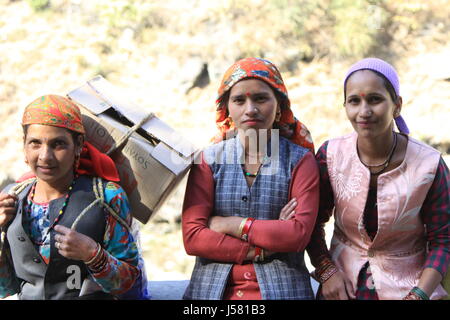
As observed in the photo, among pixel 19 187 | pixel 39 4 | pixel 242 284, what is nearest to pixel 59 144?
pixel 19 187

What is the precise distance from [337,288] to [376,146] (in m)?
0.71

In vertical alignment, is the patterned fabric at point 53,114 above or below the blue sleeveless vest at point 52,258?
above

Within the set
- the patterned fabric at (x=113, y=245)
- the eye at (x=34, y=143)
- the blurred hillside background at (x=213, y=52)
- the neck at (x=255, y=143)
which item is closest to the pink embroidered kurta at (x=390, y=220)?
the neck at (x=255, y=143)

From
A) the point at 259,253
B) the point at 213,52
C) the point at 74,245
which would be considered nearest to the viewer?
the point at 74,245

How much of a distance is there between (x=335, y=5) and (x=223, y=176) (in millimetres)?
9000

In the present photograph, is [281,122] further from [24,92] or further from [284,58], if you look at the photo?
[24,92]

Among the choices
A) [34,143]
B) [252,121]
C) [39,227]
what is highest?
[252,121]

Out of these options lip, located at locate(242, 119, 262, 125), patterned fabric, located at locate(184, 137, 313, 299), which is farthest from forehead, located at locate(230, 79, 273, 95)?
patterned fabric, located at locate(184, 137, 313, 299)

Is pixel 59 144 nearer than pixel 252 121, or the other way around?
pixel 59 144

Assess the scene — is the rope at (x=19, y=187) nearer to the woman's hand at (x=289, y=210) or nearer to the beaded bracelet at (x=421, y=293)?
the woman's hand at (x=289, y=210)

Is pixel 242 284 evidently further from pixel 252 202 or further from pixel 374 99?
pixel 374 99

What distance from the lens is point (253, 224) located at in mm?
2479

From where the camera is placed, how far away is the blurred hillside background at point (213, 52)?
948 cm

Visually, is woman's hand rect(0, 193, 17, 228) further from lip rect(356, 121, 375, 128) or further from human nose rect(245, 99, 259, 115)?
lip rect(356, 121, 375, 128)
